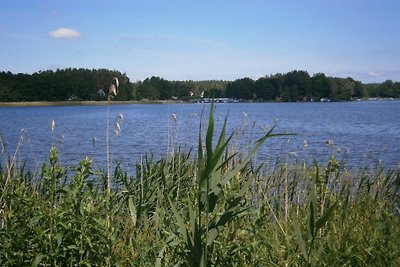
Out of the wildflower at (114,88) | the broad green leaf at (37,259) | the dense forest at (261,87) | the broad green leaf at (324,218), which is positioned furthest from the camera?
the dense forest at (261,87)

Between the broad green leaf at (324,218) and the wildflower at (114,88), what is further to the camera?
the wildflower at (114,88)

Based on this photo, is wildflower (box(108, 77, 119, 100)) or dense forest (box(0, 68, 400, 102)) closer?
wildflower (box(108, 77, 119, 100))

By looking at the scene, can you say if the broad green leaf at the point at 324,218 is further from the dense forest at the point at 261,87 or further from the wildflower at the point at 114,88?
the dense forest at the point at 261,87

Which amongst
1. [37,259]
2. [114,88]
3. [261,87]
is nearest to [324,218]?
[37,259]

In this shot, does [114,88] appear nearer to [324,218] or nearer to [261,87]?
[324,218]

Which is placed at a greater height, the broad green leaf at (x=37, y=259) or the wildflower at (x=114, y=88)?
the wildflower at (x=114, y=88)

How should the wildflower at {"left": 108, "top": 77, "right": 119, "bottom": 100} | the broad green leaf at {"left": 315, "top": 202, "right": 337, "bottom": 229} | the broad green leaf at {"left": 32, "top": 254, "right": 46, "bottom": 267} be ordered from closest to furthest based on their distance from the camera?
the broad green leaf at {"left": 315, "top": 202, "right": 337, "bottom": 229} → the broad green leaf at {"left": 32, "top": 254, "right": 46, "bottom": 267} → the wildflower at {"left": 108, "top": 77, "right": 119, "bottom": 100}

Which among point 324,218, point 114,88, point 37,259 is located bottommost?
point 37,259

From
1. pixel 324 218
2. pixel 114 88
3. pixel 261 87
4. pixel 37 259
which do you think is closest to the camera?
pixel 324 218

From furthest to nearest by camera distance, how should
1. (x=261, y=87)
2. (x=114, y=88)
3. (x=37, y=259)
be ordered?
(x=261, y=87), (x=114, y=88), (x=37, y=259)

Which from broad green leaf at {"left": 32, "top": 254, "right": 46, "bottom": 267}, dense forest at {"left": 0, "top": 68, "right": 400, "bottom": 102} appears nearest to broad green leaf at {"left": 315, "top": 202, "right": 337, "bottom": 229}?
broad green leaf at {"left": 32, "top": 254, "right": 46, "bottom": 267}

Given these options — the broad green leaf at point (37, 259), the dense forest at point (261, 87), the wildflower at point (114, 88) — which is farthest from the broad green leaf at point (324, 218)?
the dense forest at point (261, 87)

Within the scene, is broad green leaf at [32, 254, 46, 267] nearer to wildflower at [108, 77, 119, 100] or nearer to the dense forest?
wildflower at [108, 77, 119, 100]

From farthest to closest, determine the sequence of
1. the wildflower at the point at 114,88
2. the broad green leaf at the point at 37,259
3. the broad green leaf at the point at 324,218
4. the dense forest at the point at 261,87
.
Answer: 1. the dense forest at the point at 261,87
2. the wildflower at the point at 114,88
3. the broad green leaf at the point at 37,259
4. the broad green leaf at the point at 324,218
